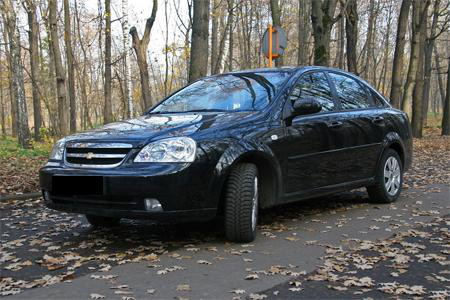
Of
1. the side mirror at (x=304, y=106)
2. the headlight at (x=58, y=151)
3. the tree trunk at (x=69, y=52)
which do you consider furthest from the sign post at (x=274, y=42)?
the tree trunk at (x=69, y=52)

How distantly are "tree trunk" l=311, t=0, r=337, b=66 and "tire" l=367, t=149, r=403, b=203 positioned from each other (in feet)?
24.7

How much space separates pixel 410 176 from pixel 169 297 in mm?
7809

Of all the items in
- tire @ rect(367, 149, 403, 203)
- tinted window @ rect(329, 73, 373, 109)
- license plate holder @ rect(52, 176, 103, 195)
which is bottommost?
tire @ rect(367, 149, 403, 203)

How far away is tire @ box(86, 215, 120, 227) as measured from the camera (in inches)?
219

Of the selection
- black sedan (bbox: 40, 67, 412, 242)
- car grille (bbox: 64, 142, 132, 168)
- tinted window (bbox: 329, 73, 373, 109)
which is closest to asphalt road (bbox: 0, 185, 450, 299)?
black sedan (bbox: 40, 67, 412, 242)

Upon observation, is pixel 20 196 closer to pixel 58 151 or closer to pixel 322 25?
pixel 58 151

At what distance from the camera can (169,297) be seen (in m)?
3.49

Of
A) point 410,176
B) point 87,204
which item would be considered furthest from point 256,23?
point 87,204

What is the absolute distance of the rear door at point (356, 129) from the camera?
20.6ft

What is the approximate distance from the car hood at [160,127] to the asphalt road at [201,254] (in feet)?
3.40

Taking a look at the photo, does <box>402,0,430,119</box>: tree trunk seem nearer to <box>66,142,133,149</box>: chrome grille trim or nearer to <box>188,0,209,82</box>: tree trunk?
<box>188,0,209,82</box>: tree trunk

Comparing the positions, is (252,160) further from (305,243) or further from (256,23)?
(256,23)

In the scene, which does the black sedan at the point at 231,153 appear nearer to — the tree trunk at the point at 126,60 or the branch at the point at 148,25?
the tree trunk at the point at 126,60

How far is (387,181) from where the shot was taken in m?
7.12
